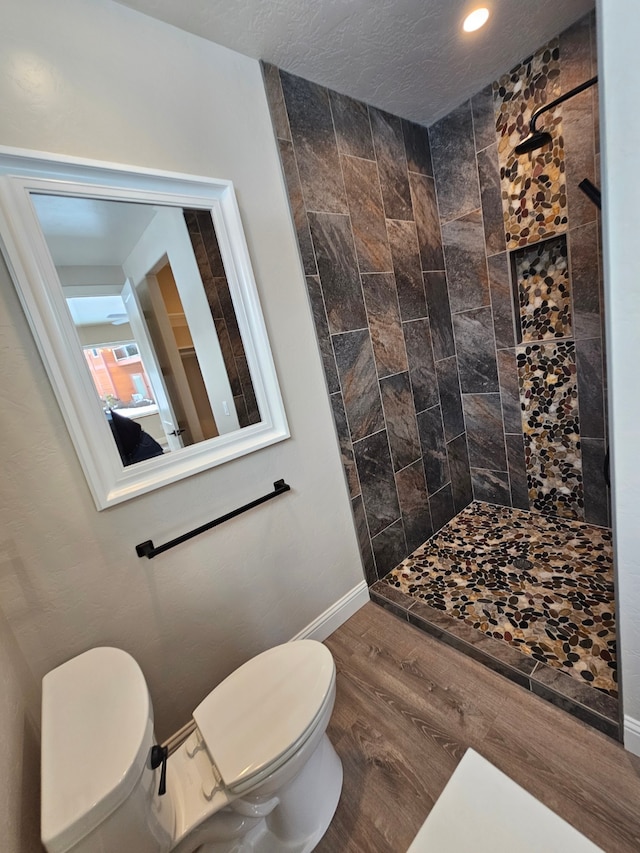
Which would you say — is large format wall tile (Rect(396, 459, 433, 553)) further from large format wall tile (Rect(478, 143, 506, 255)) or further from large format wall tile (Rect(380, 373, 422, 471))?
large format wall tile (Rect(478, 143, 506, 255))

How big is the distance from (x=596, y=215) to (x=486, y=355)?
87cm

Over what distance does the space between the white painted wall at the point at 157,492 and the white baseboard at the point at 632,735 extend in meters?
1.16

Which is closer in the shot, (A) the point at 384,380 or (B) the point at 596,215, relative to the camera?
(B) the point at 596,215

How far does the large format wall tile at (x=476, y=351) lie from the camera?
229 cm

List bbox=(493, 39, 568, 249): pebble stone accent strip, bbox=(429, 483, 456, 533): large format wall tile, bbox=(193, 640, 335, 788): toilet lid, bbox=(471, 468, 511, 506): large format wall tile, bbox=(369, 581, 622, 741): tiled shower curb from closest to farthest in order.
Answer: bbox=(193, 640, 335, 788): toilet lid < bbox=(369, 581, 622, 741): tiled shower curb < bbox=(493, 39, 568, 249): pebble stone accent strip < bbox=(429, 483, 456, 533): large format wall tile < bbox=(471, 468, 511, 506): large format wall tile

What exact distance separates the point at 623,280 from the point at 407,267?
4.68 feet

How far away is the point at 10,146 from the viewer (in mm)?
961

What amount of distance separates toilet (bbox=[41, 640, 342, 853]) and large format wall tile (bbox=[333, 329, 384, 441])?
105 cm

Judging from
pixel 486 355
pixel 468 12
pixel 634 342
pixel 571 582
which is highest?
pixel 468 12

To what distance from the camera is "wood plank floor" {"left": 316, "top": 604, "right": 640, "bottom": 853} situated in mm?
1028

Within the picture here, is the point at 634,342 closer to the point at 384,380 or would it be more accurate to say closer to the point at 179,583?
the point at 384,380

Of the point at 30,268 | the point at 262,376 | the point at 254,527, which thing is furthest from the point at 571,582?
the point at 30,268

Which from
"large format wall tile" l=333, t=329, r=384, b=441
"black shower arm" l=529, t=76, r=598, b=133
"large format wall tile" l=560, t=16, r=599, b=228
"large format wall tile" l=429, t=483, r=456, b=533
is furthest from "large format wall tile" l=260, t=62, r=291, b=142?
"large format wall tile" l=429, t=483, r=456, b=533

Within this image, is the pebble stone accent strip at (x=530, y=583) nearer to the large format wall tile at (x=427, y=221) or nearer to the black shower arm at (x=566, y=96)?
the large format wall tile at (x=427, y=221)
